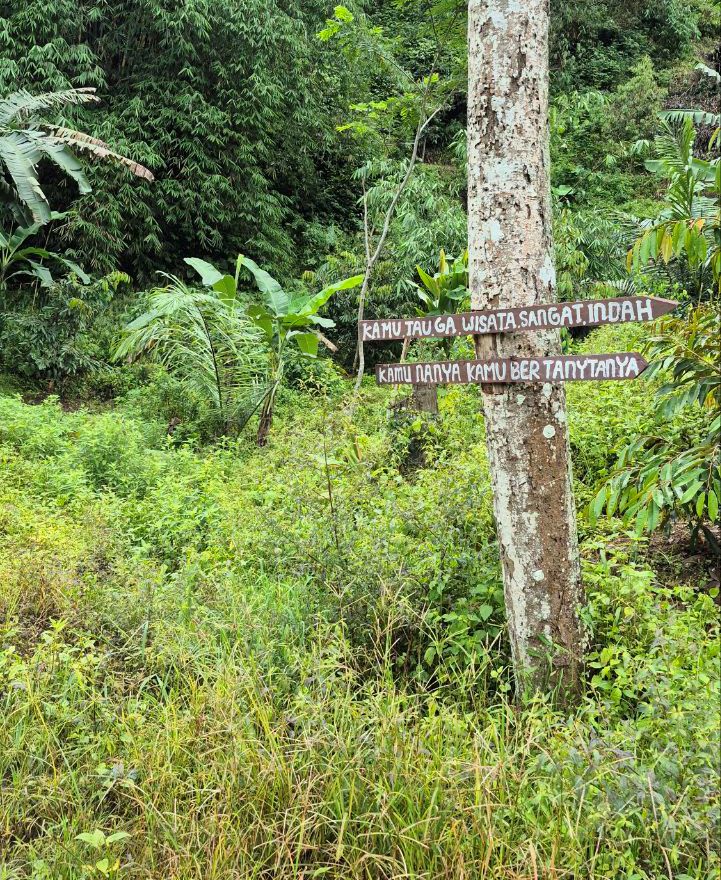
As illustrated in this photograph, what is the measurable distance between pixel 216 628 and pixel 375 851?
124 cm

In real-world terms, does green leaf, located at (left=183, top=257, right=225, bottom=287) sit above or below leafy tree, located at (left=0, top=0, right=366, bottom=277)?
below

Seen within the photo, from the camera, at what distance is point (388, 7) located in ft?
55.9

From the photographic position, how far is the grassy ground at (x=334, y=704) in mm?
2092

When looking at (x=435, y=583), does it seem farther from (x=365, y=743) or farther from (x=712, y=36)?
(x=712, y=36)

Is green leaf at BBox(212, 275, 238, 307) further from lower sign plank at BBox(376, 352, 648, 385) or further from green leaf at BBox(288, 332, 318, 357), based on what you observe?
lower sign plank at BBox(376, 352, 648, 385)

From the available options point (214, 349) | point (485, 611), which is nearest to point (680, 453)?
point (485, 611)

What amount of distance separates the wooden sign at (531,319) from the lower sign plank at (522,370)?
114 mm

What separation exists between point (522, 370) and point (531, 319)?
182 millimetres

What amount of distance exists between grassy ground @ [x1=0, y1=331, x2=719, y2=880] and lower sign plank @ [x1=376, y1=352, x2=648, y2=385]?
80 centimetres

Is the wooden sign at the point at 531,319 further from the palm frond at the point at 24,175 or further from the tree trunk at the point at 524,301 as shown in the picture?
the palm frond at the point at 24,175

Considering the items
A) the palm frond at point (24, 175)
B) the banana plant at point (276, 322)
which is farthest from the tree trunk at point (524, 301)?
the palm frond at point (24, 175)

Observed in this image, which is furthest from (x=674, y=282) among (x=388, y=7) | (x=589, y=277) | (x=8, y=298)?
(x=388, y=7)

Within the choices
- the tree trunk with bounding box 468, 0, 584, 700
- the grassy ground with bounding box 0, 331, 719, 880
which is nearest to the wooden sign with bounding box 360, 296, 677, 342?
the tree trunk with bounding box 468, 0, 584, 700

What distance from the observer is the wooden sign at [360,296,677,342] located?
2537 millimetres
